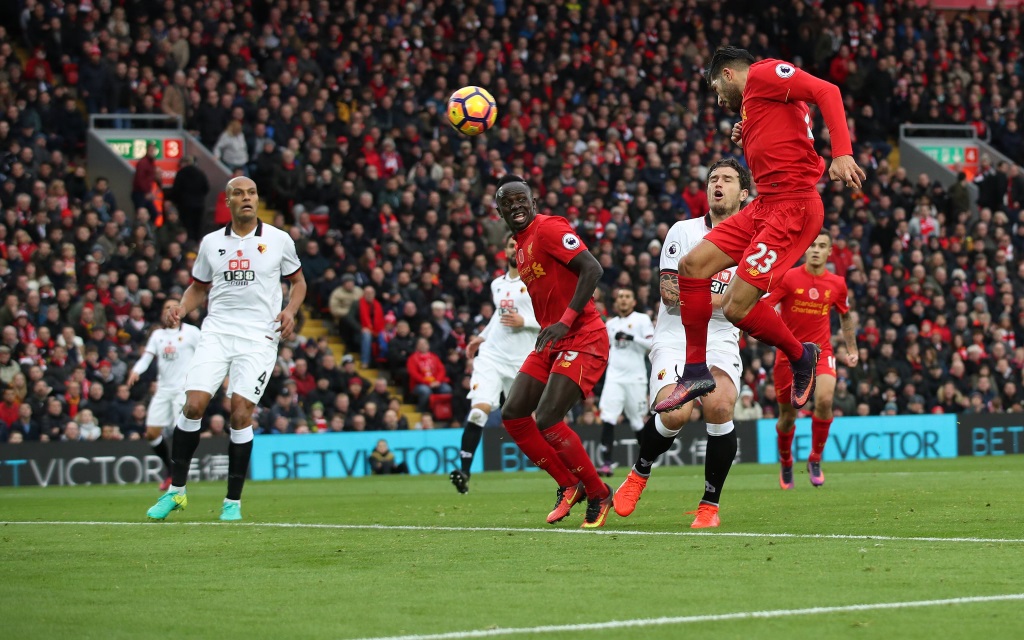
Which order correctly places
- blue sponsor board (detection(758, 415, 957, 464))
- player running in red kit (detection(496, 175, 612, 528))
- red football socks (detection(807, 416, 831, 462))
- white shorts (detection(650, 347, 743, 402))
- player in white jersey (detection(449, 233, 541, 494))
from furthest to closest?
blue sponsor board (detection(758, 415, 957, 464)) → player in white jersey (detection(449, 233, 541, 494)) → red football socks (detection(807, 416, 831, 462)) → white shorts (detection(650, 347, 743, 402)) → player running in red kit (detection(496, 175, 612, 528))

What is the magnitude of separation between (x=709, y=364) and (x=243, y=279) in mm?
3892

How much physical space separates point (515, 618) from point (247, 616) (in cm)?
112

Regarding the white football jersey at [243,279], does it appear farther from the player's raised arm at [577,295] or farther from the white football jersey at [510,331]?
the white football jersey at [510,331]

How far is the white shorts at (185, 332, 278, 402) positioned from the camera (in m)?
12.0

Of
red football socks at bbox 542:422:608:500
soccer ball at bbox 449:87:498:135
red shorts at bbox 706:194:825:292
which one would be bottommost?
red football socks at bbox 542:422:608:500

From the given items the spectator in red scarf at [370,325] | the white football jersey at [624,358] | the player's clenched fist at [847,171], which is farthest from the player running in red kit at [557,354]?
the spectator in red scarf at [370,325]

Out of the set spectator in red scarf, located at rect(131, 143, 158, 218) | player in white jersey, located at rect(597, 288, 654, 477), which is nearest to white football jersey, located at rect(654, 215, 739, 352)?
player in white jersey, located at rect(597, 288, 654, 477)

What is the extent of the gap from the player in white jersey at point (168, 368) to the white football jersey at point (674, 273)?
30.9ft

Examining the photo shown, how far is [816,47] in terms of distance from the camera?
34.0 metres

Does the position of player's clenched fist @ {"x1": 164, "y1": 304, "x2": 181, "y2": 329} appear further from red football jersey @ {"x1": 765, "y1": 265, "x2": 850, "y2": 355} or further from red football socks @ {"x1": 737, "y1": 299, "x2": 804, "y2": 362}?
red football jersey @ {"x1": 765, "y1": 265, "x2": 850, "y2": 355}

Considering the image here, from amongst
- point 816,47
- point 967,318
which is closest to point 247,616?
point 967,318

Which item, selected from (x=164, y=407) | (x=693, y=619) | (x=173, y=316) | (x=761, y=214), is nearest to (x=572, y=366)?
(x=761, y=214)

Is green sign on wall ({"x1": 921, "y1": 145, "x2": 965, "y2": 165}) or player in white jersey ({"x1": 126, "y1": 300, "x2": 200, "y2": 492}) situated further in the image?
green sign on wall ({"x1": 921, "y1": 145, "x2": 965, "y2": 165})

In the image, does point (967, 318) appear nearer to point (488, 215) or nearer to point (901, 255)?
point (901, 255)
